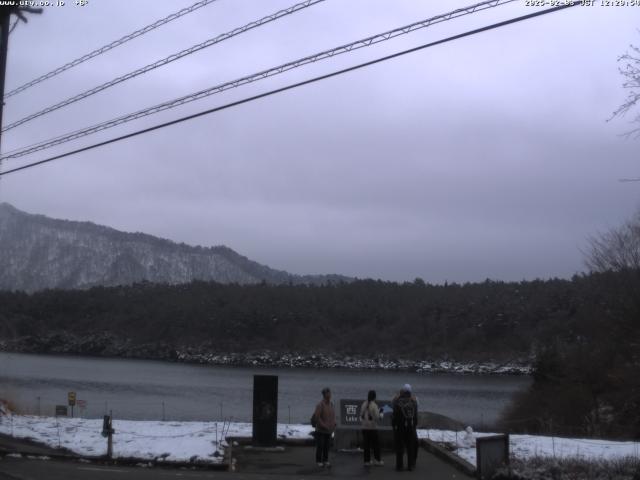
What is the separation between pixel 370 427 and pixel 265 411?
3.31 m

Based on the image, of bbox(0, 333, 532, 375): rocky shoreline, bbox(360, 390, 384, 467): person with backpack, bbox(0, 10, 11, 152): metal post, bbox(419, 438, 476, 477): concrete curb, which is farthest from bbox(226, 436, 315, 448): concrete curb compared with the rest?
bbox(0, 333, 532, 375): rocky shoreline

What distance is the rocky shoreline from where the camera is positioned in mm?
113438

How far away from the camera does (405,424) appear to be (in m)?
15.4

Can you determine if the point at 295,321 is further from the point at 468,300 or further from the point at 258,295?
the point at 468,300

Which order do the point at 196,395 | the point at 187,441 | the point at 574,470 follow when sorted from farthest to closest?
the point at 196,395 < the point at 187,441 < the point at 574,470

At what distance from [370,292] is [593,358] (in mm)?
107415

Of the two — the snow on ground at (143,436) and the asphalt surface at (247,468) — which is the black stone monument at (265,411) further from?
the snow on ground at (143,436)

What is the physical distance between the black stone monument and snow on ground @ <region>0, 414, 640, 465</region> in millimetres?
871

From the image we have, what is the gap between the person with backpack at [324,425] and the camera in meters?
15.9

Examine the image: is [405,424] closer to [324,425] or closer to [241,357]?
[324,425]

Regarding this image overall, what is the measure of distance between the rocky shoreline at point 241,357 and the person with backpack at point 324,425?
89096 millimetres

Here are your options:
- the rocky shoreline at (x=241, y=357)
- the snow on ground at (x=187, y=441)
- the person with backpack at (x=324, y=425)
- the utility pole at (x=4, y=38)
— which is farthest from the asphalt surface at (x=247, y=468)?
the rocky shoreline at (x=241, y=357)

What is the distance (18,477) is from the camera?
14.4 m

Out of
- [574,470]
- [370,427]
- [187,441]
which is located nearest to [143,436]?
[187,441]
